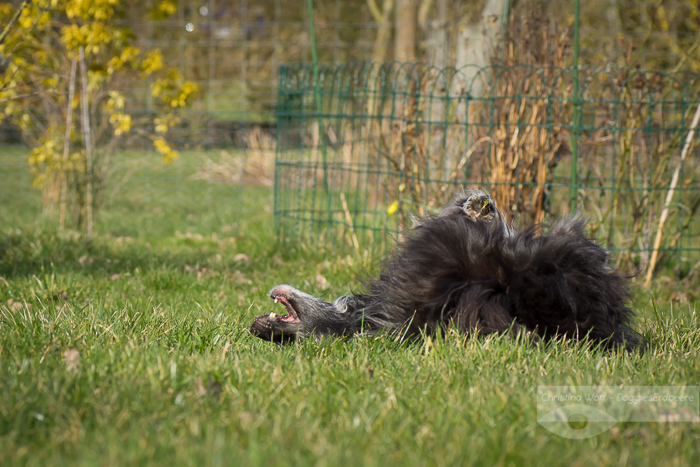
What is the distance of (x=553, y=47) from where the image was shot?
521 cm

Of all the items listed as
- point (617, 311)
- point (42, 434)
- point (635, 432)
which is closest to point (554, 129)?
point (617, 311)

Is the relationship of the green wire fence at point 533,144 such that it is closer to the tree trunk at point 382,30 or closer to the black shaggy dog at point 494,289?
the black shaggy dog at point 494,289

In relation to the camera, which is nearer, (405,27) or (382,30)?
(405,27)

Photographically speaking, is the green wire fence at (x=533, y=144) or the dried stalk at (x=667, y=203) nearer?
the green wire fence at (x=533, y=144)

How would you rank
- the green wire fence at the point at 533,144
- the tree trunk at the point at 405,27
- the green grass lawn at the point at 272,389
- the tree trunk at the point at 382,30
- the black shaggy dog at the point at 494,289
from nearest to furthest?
the green grass lawn at the point at 272,389, the black shaggy dog at the point at 494,289, the green wire fence at the point at 533,144, the tree trunk at the point at 405,27, the tree trunk at the point at 382,30

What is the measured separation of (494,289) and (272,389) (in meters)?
1.00

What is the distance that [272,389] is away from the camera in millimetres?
2197

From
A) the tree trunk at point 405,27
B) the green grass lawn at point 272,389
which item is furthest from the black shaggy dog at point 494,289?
the tree trunk at point 405,27

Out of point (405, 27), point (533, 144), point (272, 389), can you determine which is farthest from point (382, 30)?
point (272, 389)

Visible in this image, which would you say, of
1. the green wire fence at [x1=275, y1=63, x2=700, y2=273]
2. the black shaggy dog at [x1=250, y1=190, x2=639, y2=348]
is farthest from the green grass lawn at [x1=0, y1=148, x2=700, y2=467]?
the green wire fence at [x1=275, y1=63, x2=700, y2=273]

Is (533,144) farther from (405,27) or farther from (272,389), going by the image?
(405,27)

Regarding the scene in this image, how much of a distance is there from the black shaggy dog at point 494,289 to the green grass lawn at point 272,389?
0.10 metres

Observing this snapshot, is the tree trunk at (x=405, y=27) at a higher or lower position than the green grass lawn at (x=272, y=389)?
higher

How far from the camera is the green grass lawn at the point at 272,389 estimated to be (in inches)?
68.1
